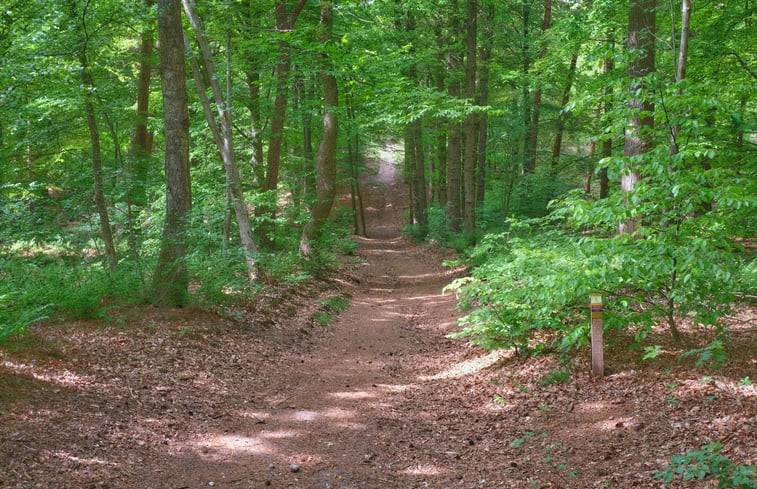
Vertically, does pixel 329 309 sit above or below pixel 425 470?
above

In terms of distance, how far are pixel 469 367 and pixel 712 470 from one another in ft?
15.4

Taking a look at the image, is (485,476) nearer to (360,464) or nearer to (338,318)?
(360,464)

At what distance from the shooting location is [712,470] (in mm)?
3535

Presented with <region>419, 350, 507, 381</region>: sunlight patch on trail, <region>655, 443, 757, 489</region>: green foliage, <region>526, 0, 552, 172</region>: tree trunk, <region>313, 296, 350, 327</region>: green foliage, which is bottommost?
<region>419, 350, 507, 381</region>: sunlight patch on trail

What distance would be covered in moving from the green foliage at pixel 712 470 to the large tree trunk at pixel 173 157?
7596 millimetres

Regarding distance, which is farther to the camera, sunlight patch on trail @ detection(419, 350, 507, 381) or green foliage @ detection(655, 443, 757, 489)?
→ sunlight patch on trail @ detection(419, 350, 507, 381)

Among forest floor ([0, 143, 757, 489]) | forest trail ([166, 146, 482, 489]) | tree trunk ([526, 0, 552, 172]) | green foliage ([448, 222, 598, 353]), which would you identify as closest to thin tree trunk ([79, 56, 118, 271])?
forest floor ([0, 143, 757, 489])

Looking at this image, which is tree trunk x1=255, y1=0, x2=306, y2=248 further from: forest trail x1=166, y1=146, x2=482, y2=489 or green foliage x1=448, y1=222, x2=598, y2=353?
green foliage x1=448, y1=222, x2=598, y2=353

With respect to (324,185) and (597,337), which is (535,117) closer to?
(324,185)

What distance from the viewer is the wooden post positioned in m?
5.95

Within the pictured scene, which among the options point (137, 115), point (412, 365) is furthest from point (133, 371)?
point (137, 115)

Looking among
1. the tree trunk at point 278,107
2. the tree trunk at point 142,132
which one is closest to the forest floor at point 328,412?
the tree trunk at point 142,132

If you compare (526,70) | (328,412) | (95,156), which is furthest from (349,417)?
(526,70)

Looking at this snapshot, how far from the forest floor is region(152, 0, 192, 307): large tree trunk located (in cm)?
54
